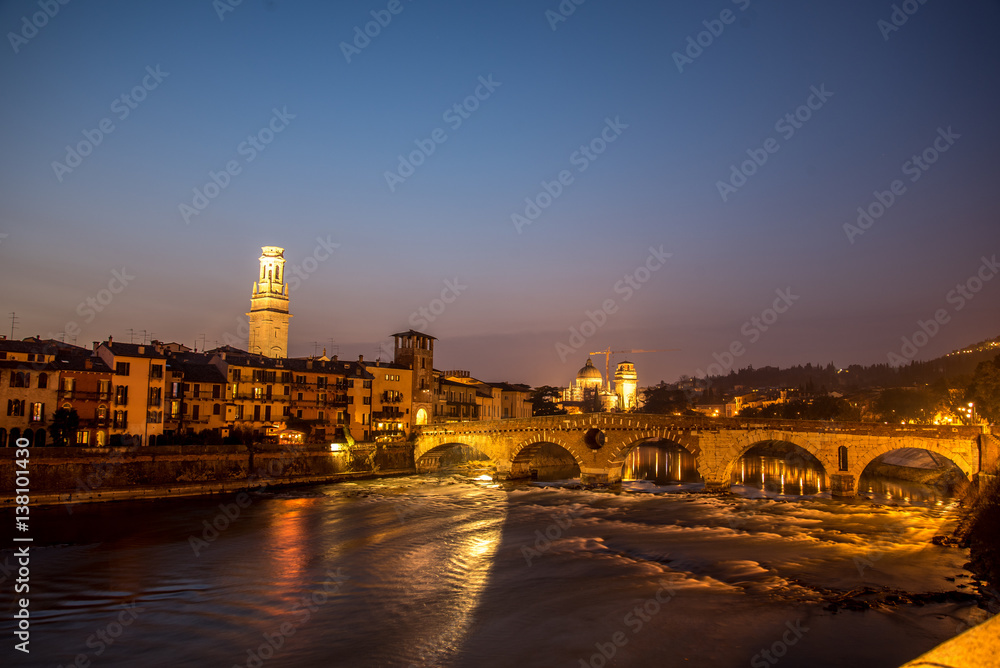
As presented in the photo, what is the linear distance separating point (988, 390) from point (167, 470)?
5109 cm

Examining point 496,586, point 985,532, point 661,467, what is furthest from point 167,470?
point 661,467

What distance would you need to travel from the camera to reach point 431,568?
23.2 meters

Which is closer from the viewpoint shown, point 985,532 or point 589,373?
point 985,532

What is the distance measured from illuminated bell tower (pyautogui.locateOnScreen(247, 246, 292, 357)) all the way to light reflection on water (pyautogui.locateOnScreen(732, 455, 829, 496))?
4568cm

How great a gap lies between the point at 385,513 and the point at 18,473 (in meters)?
18.8

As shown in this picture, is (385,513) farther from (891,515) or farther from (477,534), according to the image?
(891,515)

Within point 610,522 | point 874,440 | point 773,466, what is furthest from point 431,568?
point 773,466

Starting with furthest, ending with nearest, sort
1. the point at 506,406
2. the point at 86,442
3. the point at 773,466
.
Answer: the point at 506,406 < the point at 773,466 < the point at 86,442

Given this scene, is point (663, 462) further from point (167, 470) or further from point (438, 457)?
point (167, 470)


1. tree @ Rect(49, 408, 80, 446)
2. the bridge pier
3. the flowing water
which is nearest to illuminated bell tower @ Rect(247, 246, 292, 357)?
tree @ Rect(49, 408, 80, 446)

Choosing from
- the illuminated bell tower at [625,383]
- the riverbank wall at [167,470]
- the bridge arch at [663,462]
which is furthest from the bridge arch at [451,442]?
the illuminated bell tower at [625,383]

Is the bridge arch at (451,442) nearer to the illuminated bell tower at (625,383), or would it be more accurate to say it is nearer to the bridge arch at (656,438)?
the bridge arch at (656,438)

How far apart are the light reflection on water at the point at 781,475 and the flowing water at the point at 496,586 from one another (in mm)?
8648

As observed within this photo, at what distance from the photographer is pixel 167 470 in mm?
38531
